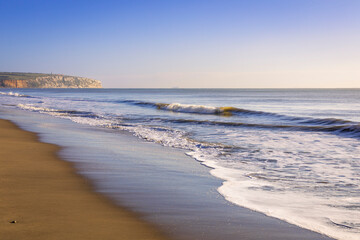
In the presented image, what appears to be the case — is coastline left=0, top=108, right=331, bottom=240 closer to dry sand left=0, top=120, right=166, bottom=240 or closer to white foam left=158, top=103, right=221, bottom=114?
dry sand left=0, top=120, right=166, bottom=240

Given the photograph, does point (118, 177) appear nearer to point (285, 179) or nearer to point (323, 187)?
point (285, 179)

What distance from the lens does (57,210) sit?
3.71 m

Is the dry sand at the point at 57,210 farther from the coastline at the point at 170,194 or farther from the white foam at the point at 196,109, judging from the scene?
the white foam at the point at 196,109

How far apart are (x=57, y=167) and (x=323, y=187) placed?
14.8ft

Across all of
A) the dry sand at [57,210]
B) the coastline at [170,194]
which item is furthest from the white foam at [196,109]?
the dry sand at [57,210]

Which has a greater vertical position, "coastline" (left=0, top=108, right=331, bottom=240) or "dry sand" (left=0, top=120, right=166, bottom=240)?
"dry sand" (left=0, top=120, right=166, bottom=240)

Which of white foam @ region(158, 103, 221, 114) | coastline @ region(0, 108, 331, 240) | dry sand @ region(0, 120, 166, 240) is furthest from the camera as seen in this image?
white foam @ region(158, 103, 221, 114)

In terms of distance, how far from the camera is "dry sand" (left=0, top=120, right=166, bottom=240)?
3117 millimetres

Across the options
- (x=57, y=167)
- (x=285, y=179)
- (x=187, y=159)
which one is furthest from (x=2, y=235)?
(x=187, y=159)

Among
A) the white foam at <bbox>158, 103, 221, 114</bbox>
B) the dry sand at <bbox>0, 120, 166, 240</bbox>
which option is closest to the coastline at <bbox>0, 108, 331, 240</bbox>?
the dry sand at <bbox>0, 120, 166, 240</bbox>

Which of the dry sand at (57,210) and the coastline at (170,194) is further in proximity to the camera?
the coastline at (170,194)

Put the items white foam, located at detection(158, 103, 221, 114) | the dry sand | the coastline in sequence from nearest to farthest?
1. the dry sand
2. the coastline
3. white foam, located at detection(158, 103, 221, 114)

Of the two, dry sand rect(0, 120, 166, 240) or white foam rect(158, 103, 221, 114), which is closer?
dry sand rect(0, 120, 166, 240)

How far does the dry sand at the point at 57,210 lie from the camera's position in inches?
123
